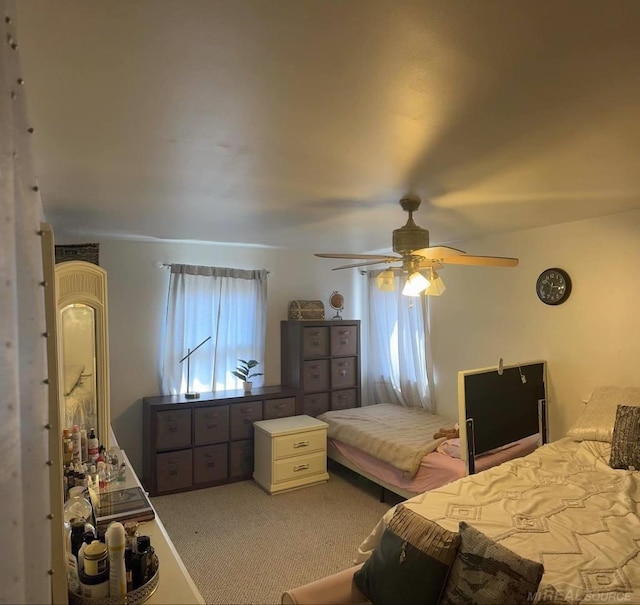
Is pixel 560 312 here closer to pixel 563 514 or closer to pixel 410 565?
pixel 563 514

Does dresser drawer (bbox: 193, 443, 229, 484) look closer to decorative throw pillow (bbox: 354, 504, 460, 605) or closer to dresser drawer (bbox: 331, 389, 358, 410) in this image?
dresser drawer (bbox: 331, 389, 358, 410)

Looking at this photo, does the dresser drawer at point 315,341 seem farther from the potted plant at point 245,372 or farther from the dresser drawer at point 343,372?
the potted plant at point 245,372

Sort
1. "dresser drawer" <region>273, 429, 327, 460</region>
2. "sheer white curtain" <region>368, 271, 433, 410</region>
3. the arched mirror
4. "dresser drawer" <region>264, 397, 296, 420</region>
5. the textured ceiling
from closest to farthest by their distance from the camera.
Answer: the textured ceiling
the arched mirror
"dresser drawer" <region>273, 429, 327, 460</region>
"dresser drawer" <region>264, 397, 296, 420</region>
"sheer white curtain" <region>368, 271, 433, 410</region>

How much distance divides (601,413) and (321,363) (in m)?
2.61

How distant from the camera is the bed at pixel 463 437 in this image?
9.57 feet

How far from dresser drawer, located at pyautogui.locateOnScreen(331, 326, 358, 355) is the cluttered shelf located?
2792mm

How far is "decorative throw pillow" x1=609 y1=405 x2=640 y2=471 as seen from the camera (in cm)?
261

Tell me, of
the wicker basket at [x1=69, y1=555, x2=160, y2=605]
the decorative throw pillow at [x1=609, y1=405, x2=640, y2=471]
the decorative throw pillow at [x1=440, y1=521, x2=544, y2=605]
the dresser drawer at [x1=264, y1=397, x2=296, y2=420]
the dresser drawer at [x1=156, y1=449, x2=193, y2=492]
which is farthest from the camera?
the dresser drawer at [x1=264, y1=397, x2=296, y2=420]

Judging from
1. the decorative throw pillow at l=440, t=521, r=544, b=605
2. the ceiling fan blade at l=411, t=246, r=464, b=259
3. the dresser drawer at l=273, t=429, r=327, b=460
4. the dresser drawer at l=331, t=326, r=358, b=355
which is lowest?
the dresser drawer at l=273, t=429, r=327, b=460

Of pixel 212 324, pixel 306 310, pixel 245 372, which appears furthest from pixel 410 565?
pixel 306 310

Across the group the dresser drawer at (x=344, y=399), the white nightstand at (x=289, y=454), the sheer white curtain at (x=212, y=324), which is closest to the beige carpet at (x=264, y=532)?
the white nightstand at (x=289, y=454)

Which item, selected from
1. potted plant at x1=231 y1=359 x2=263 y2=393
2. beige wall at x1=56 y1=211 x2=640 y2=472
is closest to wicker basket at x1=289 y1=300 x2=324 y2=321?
beige wall at x1=56 y1=211 x2=640 y2=472

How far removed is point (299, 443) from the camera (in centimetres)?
407

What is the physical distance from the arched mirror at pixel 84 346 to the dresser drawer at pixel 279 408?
1825 millimetres
